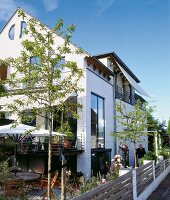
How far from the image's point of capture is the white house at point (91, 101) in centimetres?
1745

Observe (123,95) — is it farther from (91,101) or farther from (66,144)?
(66,144)

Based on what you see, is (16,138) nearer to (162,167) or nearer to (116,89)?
(162,167)

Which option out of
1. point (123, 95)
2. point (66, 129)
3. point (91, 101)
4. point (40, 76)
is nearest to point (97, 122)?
point (91, 101)

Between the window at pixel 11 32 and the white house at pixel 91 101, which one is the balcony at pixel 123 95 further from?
the window at pixel 11 32

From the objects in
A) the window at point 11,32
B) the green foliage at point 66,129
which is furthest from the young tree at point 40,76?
the window at point 11,32

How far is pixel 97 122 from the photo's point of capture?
65.1 ft

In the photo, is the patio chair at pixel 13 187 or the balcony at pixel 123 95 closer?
the patio chair at pixel 13 187

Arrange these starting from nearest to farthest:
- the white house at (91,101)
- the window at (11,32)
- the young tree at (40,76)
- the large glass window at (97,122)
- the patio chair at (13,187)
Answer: the young tree at (40,76)
the patio chair at (13,187)
the white house at (91,101)
the large glass window at (97,122)
the window at (11,32)

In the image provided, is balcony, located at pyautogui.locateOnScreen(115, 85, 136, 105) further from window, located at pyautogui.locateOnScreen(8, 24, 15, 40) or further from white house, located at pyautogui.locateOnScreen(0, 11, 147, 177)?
window, located at pyautogui.locateOnScreen(8, 24, 15, 40)

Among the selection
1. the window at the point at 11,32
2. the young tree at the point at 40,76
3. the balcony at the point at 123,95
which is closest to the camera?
the young tree at the point at 40,76

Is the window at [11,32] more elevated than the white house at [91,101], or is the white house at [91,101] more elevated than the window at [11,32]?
the window at [11,32]

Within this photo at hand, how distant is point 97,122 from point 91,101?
1.92 m

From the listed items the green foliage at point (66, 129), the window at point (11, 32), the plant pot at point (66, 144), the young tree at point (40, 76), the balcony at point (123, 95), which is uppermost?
the window at point (11, 32)

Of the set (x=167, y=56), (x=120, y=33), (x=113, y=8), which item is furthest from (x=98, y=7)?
(x=167, y=56)
